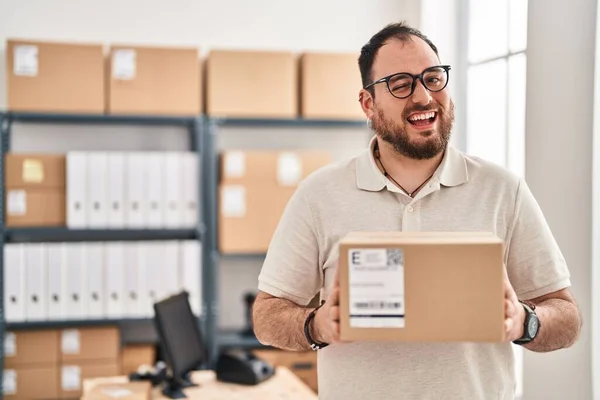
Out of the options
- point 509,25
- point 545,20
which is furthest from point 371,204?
point 509,25

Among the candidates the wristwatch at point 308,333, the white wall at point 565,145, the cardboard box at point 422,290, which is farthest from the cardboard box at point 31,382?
the cardboard box at point 422,290

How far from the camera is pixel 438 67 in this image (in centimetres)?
159

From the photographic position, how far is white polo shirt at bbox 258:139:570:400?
148 cm

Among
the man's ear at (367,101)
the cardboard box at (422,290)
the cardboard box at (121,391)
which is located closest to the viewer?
the cardboard box at (422,290)

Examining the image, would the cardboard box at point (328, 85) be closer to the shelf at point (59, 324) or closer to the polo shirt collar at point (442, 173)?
the shelf at point (59, 324)

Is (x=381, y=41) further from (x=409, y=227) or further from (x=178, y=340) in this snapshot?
(x=178, y=340)

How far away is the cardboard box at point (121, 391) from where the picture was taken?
8.36 feet

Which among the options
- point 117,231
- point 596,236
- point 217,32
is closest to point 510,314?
point 596,236

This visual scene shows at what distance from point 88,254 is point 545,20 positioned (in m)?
2.38

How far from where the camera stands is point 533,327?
4.57ft

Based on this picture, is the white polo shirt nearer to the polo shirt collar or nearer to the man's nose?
the polo shirt collar

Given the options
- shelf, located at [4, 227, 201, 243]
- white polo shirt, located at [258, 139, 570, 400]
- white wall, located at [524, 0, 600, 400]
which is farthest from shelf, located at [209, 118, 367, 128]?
white polo shirt, located at [258, 139, 570, 400]

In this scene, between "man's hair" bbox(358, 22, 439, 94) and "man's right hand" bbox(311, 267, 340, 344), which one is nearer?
"man's right hand" bbox(311, 267, 340, 344)

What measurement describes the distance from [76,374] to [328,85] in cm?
191
